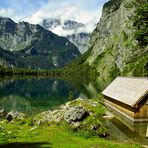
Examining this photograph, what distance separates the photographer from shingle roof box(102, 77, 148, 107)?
57.4 meters

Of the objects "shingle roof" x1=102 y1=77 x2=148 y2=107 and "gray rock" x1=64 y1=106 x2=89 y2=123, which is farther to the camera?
"shingle roof" x1=102 y1=77 x2=148 y2=107

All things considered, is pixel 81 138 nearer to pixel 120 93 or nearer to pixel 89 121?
pixel 89 121

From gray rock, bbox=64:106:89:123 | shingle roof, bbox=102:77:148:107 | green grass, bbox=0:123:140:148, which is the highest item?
shingle roof, bbox=102:77:148:107

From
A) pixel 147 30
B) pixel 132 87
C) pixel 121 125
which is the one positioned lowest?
pixel 121 125

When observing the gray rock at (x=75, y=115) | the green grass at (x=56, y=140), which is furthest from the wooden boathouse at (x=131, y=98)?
the green grass at (x=56, y=140)

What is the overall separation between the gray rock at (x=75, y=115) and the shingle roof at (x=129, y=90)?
9569 mm

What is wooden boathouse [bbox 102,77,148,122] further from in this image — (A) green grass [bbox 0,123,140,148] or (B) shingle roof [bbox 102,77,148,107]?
(A) green grass [bbox 0,123,140,148]

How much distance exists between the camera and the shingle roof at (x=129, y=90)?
57.4m

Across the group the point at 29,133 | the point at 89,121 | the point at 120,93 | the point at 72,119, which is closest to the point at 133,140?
the point at 89,121

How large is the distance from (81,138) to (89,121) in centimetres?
1476

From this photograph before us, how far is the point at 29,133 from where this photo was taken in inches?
1379

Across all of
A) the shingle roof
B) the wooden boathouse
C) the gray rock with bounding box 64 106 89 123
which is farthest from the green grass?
the shingle roof

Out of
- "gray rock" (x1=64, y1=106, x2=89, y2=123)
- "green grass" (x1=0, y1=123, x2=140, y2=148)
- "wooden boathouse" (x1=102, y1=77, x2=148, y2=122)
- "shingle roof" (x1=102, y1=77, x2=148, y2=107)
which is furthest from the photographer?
"shingle roof" (x1=102, y1=77, x2=148, y2=107)

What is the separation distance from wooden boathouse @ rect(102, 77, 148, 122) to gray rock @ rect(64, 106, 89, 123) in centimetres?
956
